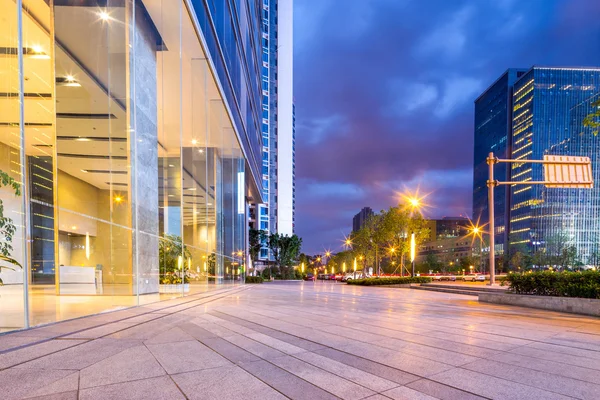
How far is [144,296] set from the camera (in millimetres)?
13133

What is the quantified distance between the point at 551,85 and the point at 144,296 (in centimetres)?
15500

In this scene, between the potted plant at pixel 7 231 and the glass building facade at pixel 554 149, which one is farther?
the glass building facade at pixel 554 149

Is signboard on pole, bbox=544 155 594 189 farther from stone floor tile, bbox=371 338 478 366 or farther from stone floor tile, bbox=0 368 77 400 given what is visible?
stone floor tile, bbox=0 368 77 400

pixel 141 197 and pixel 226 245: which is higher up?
pixel 141 197

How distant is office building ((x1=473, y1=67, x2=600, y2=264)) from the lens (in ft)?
367

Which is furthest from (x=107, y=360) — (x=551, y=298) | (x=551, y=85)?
Answer: (x=551, y=85)

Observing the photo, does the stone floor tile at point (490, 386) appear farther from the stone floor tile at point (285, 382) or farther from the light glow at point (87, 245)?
the light glow at point (87, 245)

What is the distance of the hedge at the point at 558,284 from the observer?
11367 millimetres

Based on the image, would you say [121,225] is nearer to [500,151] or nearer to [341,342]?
[341,342]

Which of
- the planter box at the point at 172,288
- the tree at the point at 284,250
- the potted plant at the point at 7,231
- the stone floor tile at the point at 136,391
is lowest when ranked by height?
the tree at the point at 284,250

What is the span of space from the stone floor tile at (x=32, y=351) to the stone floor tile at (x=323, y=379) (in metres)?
3.52

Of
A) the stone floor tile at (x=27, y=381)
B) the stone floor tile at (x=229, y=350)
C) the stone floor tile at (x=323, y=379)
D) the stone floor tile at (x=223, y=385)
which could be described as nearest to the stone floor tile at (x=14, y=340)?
the stone floor tile at (x=27, y=381)

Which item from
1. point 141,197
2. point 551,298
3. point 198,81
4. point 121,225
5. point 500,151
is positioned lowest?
point 551,298

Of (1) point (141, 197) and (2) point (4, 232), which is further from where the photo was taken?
(1) point (141, 197)
